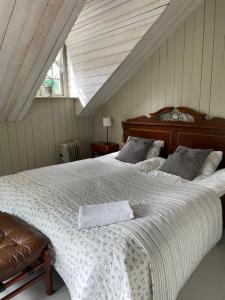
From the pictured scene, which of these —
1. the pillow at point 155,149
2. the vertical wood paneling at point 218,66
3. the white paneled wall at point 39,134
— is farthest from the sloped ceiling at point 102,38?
the pillow at point 155,149

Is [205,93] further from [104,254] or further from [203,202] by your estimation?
[104,254]

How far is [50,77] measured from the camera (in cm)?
397

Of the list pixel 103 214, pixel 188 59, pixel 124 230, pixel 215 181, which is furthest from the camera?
pixel 188 59

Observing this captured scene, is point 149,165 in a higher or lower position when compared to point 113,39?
lower

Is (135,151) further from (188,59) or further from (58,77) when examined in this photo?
(58,77)

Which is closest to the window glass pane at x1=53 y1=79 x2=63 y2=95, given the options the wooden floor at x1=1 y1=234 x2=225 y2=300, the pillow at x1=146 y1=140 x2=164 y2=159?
the pillow at x1=146 y1=140 x2=164 y2=159

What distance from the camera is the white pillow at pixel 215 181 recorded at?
7.16ft

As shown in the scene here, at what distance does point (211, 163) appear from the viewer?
8.57 ft

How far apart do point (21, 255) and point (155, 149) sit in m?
2.18

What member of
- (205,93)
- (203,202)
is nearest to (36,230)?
(203,202)

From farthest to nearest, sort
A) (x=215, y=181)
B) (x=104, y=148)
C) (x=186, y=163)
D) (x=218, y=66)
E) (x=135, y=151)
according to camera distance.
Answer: (x=104, y=148), (x=135, y=151), (x=218, y=66), (x=186, y=163), (x=215, y=181)

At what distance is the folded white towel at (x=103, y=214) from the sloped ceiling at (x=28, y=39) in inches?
69.6

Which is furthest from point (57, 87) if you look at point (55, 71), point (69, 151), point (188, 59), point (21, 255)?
point (21, 255)

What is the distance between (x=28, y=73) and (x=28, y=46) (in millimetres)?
389
